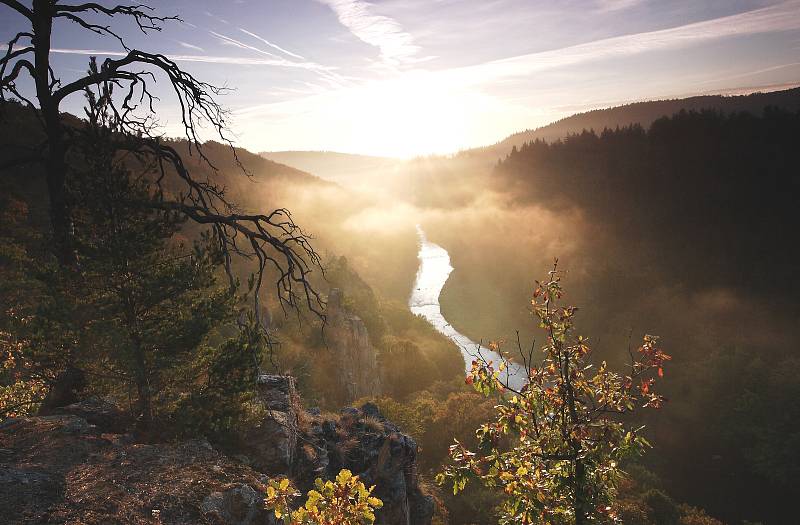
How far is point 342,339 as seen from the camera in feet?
137

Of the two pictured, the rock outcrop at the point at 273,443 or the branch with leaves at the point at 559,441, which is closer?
the branch with leaves at the point at 559,441

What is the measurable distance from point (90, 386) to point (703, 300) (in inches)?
2708

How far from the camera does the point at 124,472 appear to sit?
8.18 m


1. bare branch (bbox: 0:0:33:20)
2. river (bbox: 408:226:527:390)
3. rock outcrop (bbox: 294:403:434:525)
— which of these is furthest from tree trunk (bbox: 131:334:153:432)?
river (bbox: 408:226:527:390)

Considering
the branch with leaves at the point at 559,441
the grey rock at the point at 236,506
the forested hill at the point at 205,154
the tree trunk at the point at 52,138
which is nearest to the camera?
the branch with leaves at the point at 559,441

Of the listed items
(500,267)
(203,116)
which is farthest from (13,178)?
(500,267)

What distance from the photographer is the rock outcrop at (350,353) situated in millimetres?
41469

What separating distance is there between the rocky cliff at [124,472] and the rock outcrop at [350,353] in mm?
28773

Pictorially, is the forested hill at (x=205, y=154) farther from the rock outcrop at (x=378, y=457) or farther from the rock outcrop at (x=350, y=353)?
the rock outcrop at (x=350, y=353)

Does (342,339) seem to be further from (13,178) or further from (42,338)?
(42,338)

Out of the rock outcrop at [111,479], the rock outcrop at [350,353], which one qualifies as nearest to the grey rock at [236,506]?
the rock outcrop at [111,479]

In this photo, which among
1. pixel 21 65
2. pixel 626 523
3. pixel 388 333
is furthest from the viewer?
pixel 388 333

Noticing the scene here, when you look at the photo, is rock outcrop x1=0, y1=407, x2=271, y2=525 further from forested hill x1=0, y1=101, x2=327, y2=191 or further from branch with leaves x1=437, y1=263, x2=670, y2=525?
forested hill x1=0, y1=101, x2=327, y2=191

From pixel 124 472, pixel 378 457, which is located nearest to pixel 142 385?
pixel 124 472
